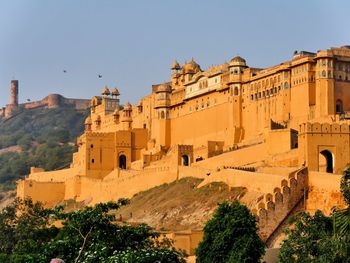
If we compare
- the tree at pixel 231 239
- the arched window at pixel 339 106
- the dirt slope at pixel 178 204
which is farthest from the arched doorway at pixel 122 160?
the tree at pixel 231 239

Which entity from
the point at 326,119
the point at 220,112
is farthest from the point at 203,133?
the point at 326,119

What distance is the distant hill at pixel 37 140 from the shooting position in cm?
10366

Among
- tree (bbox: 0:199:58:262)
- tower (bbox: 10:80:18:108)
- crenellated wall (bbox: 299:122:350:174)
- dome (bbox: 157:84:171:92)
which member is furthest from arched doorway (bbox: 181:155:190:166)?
tower (bbox: 10:80:18:108)

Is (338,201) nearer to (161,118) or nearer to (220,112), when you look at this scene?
(220,112)

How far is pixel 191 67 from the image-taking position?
7681 cm

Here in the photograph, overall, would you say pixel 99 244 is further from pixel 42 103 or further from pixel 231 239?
pixel 42 103

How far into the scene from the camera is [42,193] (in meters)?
71.1

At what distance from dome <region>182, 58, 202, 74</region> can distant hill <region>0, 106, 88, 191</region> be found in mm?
23529

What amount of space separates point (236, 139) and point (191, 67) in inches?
568

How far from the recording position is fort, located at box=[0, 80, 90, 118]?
137 m

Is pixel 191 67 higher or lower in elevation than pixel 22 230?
higher

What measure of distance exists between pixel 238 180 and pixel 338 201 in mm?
8429

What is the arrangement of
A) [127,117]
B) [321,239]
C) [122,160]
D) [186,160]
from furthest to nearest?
[127,117]
[122,160]
[186,160]
[321,239]

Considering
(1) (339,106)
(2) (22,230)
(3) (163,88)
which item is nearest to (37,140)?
(3) (163,88)
